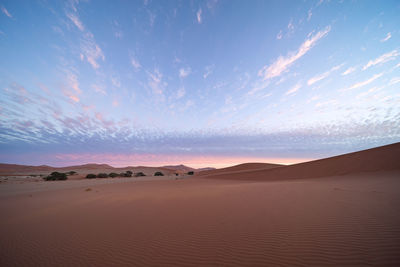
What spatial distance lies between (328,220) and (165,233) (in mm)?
4184

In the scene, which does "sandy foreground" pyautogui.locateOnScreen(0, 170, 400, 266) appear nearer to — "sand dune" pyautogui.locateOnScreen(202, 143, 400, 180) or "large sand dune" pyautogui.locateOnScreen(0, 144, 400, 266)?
"large sand dune" pyautogui.locateOnScreen(0, 144, 400, 266)

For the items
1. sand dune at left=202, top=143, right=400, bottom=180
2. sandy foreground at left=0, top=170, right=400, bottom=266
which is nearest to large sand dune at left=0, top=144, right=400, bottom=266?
sandy foreground at left=0, top=170, right=400, bottom=266

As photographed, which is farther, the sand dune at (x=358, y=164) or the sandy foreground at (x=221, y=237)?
the sand dune at (x=358, y=164)

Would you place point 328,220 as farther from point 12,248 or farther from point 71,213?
point 71,213

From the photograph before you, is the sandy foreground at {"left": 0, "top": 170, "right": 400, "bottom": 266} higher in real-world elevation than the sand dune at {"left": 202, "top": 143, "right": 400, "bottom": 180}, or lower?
lower

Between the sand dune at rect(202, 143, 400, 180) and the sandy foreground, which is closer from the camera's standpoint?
the sandy foreground

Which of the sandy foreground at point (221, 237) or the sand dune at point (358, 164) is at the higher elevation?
the sand dune at point (358, 164)

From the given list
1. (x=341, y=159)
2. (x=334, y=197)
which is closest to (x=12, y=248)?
(x=334, y=197)

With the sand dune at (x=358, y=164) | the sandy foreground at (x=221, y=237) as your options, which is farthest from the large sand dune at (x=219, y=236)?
the sand dune at (x=358, y=164)

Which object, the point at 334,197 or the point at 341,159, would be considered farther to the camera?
the point at 341,159

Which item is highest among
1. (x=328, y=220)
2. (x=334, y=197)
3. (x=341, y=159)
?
(x=341, y=159)

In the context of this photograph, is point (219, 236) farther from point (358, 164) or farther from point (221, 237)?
point (358, 164)

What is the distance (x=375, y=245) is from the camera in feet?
9.08

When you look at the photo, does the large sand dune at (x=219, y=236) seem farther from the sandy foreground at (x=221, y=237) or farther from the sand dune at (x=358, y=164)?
the sand dune at (x=358, y=164)
